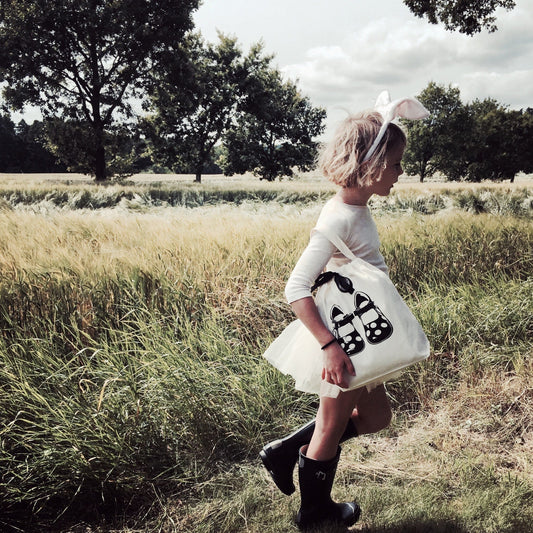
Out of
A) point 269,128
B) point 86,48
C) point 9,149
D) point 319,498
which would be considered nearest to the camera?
point 319,498

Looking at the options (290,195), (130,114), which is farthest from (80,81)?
(290,195)

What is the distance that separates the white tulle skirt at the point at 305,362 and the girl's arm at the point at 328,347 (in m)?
0.11

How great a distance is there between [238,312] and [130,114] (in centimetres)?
2394

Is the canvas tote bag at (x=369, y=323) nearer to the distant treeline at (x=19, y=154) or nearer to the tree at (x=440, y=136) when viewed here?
the tree at (x=440, y=136)

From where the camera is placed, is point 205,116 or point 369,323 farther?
point 205,116

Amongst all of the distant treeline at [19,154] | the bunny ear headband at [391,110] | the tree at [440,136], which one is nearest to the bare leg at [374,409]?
the bunny ear headband at [391,110]

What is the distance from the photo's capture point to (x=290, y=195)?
482 inches

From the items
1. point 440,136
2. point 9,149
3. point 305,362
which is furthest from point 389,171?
point 9,149

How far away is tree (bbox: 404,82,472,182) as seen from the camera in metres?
43.7

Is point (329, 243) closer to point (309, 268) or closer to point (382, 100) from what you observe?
point (309, 268)

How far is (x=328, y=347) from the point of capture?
51.4 inches

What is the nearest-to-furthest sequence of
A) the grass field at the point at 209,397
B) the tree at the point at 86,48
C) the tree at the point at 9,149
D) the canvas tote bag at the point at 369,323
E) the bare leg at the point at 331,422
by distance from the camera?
the canvas tote bag at the point at 369,323 → the bare leg at the point at 331,422 → the grass field at the point at 209,397 → the tree at the point at 86,48 → the tree at the point at 9,149

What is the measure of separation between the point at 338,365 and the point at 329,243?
14.6 inches

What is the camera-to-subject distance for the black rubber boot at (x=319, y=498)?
1536mm
